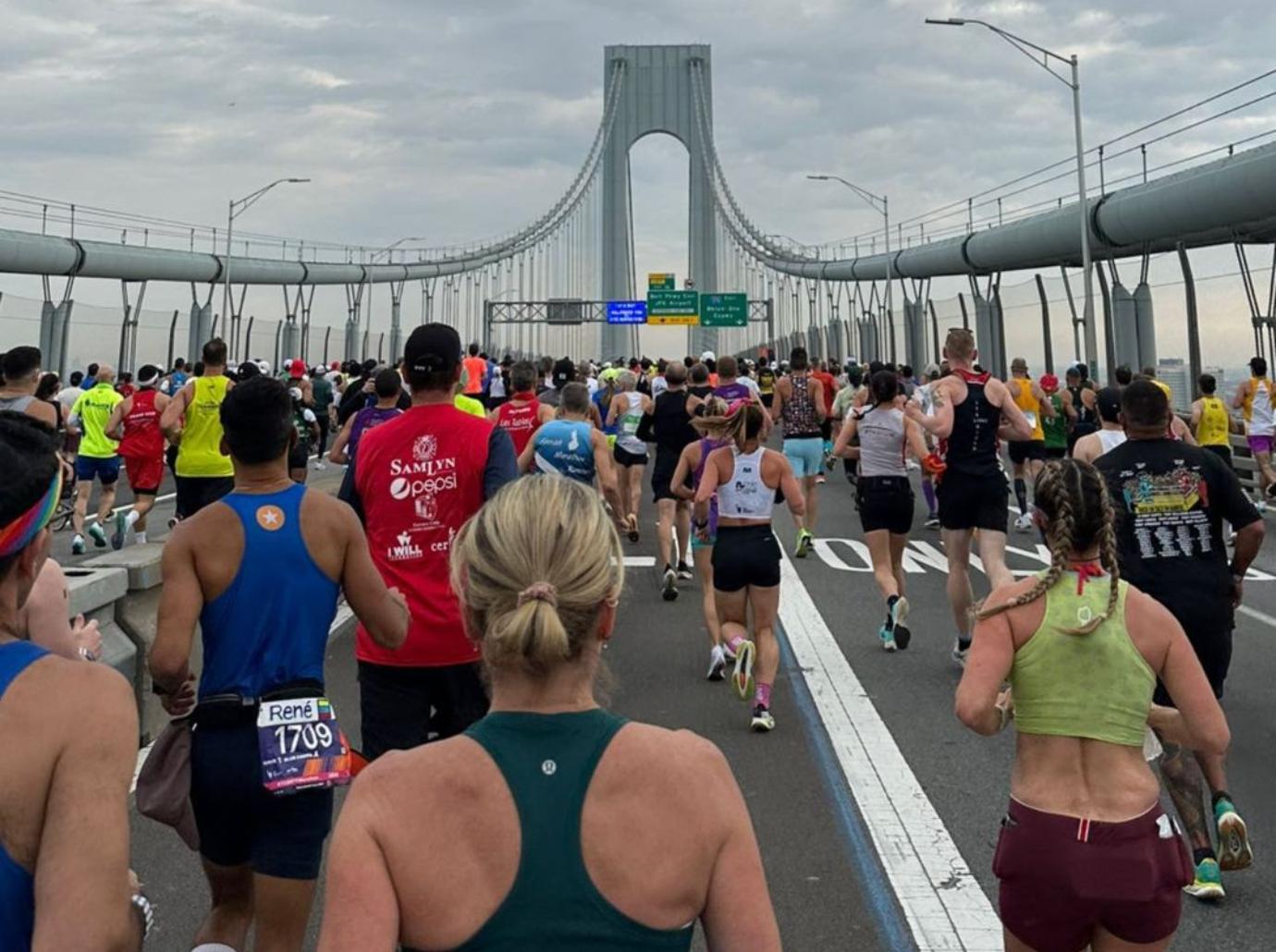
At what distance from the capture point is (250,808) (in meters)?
2.95

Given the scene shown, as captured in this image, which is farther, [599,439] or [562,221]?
[562,221]

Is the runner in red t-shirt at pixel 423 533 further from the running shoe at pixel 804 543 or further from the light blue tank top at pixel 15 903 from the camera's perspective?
the running shoe at pixel 804 543

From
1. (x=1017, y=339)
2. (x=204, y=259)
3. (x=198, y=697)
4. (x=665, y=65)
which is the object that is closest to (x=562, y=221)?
(x=665, y=65)

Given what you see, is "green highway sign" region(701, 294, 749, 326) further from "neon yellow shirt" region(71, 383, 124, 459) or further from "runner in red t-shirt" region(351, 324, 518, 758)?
"runner in red t-shirt" region(351, 324, 518, 758)

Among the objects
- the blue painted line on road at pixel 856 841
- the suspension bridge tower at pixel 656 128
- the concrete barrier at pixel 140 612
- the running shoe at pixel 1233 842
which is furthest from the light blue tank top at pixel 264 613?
the suspension bridge tower at pixel 656 128

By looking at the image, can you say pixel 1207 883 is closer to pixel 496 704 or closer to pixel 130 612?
pixel 496 704

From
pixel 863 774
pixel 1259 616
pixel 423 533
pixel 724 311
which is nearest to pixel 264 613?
pixel 423 533

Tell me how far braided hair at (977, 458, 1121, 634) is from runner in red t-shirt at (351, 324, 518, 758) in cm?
159

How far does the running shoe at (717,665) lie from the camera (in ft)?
23.1

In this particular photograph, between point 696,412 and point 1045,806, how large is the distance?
7847mm

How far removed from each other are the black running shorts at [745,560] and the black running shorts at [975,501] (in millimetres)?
1602

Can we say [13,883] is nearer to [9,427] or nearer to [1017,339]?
[9,427]

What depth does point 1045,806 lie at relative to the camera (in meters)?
2.72

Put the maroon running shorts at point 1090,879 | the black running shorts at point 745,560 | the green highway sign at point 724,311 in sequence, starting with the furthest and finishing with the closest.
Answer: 1. the green highway sign at point 724,311
2. the black running shorts at point 745,560
3. the maroon running shorts at point 1090,879
